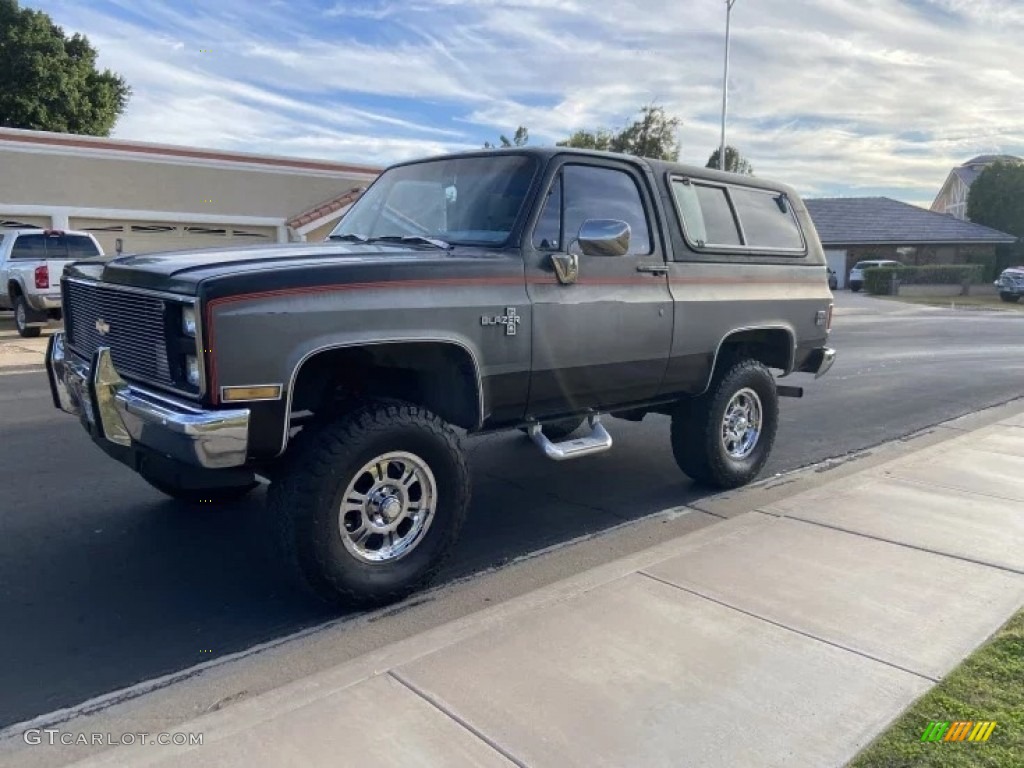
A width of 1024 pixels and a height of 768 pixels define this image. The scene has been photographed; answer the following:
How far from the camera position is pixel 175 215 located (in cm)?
2253

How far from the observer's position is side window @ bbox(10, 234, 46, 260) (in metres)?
15.1

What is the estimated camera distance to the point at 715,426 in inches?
224

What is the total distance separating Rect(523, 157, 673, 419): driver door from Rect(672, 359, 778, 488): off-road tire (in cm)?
61

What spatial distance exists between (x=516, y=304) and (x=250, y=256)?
129cm

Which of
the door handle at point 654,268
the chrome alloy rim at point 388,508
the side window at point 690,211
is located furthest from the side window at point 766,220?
the chrome alloy rim at point 388,508

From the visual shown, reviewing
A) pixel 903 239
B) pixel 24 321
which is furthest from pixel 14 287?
pixel 903 239

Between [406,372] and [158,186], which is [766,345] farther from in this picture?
[158,186]

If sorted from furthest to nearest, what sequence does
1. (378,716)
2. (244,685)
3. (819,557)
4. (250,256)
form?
(819,557) → (250,256) → (244,685) → (378,716)

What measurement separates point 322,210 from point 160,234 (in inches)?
170

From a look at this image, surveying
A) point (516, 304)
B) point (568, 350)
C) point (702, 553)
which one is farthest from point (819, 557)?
point (516, 304)

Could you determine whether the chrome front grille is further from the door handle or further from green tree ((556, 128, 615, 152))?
→ green tree ((556, 128, 615, 152))

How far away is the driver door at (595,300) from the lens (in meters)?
4.46

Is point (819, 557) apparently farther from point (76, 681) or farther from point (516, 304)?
point (76, 681)

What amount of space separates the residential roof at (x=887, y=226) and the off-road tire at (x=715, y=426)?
44677 mm
